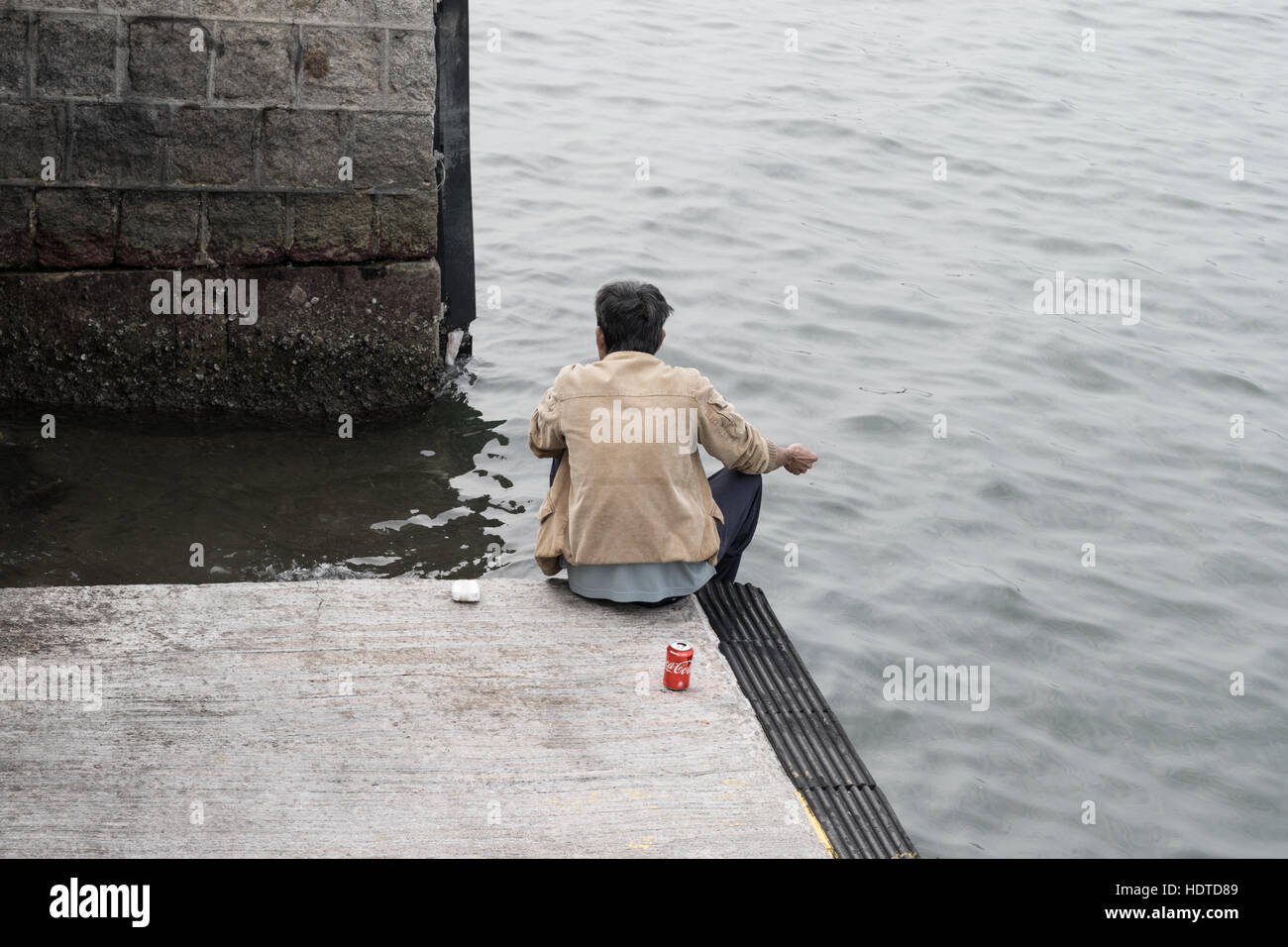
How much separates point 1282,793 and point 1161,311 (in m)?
5.19

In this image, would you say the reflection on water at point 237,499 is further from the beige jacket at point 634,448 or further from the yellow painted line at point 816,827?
the yellow painted line at point 816,827

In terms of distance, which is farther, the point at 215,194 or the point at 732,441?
the point at 215,194

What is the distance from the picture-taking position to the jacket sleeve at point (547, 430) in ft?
16.1

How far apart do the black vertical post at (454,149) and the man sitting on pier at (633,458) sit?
2.60 metres

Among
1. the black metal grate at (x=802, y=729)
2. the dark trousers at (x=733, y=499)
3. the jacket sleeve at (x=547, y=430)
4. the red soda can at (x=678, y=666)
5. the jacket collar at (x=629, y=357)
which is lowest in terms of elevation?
the black metal grate at (x=802, y=729)

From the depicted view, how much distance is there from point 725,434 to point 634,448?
14.5 inches

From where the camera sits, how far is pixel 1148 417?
8406 mm

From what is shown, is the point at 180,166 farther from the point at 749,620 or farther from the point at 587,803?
the point at 587,803

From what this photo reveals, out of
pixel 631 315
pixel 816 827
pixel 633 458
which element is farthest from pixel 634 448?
pixel 816 827

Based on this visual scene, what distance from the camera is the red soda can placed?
176 inches

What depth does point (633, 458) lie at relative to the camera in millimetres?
4781

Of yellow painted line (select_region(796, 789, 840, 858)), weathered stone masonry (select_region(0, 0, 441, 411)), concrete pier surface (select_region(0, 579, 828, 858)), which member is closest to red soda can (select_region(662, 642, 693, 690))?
concrete pier surface (select_region(0, 579, 828, 858))

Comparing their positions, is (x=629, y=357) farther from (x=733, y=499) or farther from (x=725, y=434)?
(x=733, y=499)

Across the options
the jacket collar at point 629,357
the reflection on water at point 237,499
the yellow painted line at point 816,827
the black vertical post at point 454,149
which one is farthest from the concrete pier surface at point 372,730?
the black vertical post at point 454,149
